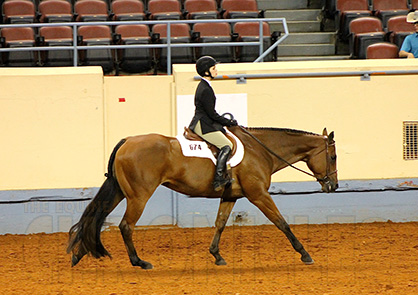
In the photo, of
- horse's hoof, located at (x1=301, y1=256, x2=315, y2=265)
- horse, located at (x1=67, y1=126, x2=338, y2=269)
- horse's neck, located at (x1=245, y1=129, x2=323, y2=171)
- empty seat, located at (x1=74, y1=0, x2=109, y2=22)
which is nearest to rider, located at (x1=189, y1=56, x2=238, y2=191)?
horse, located at (x1=67, y1=126, x2=338, y2=269)

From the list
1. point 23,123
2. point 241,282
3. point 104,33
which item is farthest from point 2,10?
point 241,282

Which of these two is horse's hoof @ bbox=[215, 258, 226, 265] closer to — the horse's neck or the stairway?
the horse's neck

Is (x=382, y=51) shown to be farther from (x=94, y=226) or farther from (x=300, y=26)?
(x=94, y=226)

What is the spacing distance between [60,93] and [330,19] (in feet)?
25.0

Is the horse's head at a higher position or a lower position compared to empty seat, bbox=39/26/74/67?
lower

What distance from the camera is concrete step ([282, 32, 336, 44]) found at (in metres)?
14.5

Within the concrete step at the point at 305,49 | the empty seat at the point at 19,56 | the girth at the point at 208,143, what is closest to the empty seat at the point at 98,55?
the empty seat at the point at 19,56

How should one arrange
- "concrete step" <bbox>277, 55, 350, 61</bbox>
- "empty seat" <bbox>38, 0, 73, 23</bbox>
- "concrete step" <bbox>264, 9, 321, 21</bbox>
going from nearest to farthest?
"concrete step" <bbox>277, 55, 350, 61</bbox> < "empty seat" <bbox>38, 0, 73, 23</bbox> < "concrete step" <bbox>264, 9, 321, 21</bbox>

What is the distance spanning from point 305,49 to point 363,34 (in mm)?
1332

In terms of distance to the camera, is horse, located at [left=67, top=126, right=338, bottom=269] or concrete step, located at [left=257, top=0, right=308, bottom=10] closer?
horse, located at [left=67, top=126, right=338, bottom=269]

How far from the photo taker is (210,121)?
777 cm

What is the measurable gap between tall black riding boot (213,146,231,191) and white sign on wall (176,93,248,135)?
224 cm

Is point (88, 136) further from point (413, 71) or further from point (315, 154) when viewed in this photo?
point (413, 71)

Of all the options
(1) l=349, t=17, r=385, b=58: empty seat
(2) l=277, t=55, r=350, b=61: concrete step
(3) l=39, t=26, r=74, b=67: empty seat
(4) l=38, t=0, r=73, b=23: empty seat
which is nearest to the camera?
(3) l=39, t=26, r=74, b=67: empty seat
